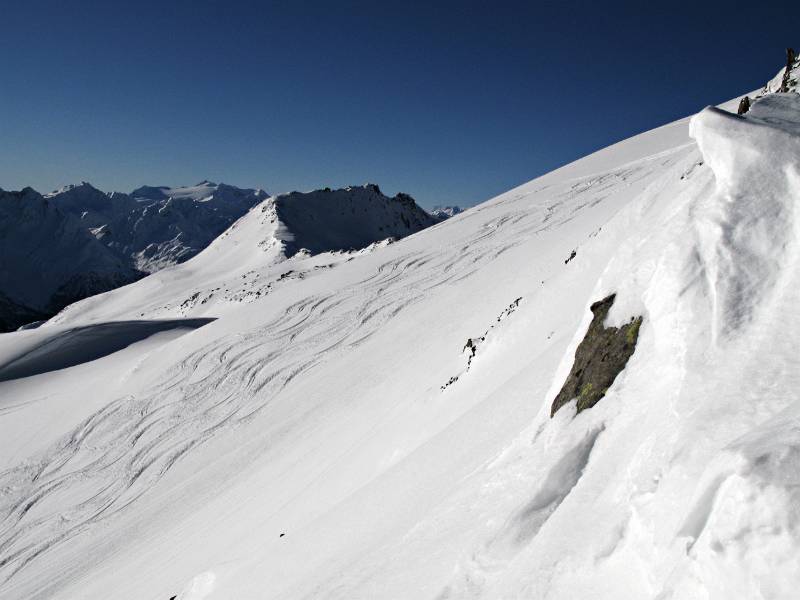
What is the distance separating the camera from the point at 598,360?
20.1 ft

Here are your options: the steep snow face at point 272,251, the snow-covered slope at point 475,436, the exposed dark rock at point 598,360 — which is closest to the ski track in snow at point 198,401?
the snow-covered slope at point 475,436

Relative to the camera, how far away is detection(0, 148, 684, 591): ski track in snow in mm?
16312

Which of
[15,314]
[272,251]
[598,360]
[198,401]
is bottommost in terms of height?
[198,401]

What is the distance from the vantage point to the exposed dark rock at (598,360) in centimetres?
571

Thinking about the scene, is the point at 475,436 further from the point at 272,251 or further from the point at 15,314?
the point at 15,314

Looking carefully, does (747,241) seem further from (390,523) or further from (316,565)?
(316,565)

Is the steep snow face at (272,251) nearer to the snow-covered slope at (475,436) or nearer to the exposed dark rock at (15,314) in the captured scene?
the snow-covered slope at (475,436)

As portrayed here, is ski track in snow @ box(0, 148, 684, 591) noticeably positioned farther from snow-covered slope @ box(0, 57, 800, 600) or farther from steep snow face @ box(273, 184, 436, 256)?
steep snow face @ box(273, 184, 436, 256)

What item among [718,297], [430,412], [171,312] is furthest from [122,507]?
[171,312]

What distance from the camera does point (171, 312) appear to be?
49.5 meters

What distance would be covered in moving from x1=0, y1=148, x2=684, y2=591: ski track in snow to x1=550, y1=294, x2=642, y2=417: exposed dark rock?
50.3ft

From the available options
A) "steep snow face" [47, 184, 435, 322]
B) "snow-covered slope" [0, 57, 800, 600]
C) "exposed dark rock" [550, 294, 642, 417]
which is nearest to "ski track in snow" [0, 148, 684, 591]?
"snow-covered slope" [0, 57, 800, 600]

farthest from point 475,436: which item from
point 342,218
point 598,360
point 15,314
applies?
point 15,314

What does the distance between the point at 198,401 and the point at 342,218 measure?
3538 inches
